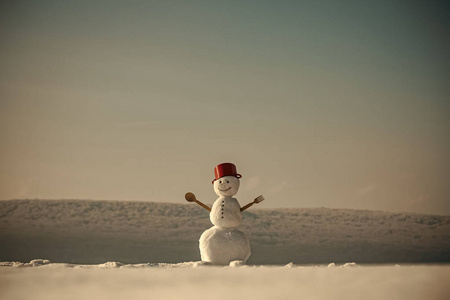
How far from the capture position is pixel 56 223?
9.09 m

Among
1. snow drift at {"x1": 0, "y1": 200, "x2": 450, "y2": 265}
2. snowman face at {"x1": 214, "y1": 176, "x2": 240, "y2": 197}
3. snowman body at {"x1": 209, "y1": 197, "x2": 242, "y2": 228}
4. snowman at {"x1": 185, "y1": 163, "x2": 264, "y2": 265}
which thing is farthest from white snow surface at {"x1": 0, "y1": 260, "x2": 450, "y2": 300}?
snow drift at {"x1": 0, "y1": 200, "x2": 450, "y2": 265}

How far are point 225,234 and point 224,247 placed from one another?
0.50 ft

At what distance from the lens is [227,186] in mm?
5582

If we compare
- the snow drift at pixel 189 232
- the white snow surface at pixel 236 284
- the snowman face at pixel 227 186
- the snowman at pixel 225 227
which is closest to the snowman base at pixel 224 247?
the snowman at pixel 225 227

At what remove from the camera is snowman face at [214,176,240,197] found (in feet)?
18.3

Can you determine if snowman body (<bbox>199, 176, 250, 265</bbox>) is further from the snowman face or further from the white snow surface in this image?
the white snow surface

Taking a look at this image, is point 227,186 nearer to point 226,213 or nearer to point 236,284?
point 226,213

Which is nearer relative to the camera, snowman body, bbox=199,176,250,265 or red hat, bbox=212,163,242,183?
snowman body, bbox=199,176,250,265

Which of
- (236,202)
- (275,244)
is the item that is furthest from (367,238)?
(236,202)

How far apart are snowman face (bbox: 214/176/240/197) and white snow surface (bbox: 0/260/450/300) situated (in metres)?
1.90

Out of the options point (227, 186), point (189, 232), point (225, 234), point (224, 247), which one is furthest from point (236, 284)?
point (189, 232)

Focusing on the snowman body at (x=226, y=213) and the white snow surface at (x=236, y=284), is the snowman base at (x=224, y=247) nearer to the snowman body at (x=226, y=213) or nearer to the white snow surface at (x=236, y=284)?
the snowman body at (x=226, y=213)

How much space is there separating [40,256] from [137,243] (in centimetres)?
146

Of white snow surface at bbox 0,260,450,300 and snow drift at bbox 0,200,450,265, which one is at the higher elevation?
snow drift at bbox 0,200,450,265
